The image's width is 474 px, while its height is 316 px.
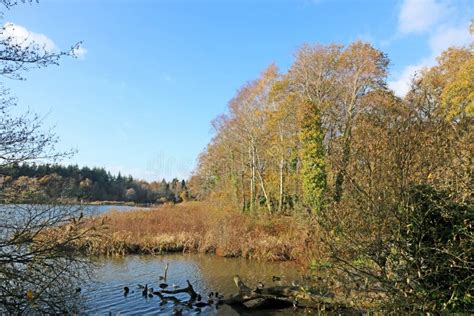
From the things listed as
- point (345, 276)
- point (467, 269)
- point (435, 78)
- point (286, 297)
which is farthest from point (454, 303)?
point (435, 78)

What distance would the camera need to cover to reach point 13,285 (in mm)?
6902

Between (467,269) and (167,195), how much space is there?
3361 inches

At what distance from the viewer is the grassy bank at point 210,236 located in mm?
21500

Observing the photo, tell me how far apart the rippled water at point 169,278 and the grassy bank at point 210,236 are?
44.9 inches

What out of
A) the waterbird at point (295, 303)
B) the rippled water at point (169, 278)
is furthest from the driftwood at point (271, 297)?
the rippled water at point (169, 278)

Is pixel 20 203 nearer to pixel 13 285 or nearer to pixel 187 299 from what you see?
pixel 13 285

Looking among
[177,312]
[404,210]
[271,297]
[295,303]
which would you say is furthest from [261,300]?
[404,210]

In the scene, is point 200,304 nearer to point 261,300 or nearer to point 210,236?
point 261,300

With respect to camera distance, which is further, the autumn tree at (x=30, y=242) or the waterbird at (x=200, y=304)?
the waterbird at (x=200, y=304)

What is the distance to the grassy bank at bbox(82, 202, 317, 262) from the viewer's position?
21.5m

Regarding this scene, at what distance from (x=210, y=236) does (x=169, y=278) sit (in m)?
7.21

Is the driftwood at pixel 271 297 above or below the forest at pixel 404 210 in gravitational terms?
below

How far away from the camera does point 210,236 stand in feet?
76.2

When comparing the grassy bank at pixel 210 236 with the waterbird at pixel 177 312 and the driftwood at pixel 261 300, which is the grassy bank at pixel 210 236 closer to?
the driftwood at pixel 261 300
